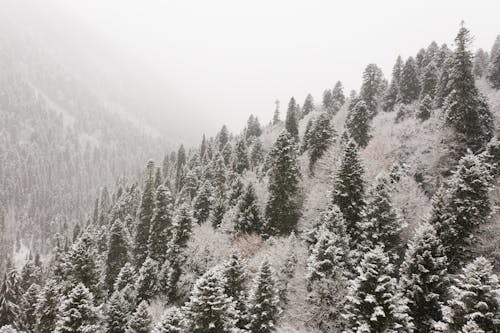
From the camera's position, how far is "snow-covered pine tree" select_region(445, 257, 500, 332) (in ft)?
66.7

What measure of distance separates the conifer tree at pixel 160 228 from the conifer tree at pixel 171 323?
2195cm

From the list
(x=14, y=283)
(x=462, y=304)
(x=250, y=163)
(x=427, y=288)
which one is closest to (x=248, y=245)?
(x=427, y=288)

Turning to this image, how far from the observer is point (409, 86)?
73.3m

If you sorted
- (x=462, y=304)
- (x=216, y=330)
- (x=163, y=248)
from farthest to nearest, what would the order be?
(x=163, y=248)
(x=216, y=330)
(x=462, y=304)

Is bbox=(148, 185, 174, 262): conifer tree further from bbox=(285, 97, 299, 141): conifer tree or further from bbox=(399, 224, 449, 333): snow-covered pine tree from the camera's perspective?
bbox=(285, 97, 299, 141): conifer tree

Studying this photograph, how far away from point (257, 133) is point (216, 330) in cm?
9629

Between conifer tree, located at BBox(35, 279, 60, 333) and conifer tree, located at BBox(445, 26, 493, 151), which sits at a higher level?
conifer tree, located at BBox(445, 26, 493, 151)

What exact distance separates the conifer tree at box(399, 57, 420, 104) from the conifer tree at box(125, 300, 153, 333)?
190 feet

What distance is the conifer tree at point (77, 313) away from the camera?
32.0m

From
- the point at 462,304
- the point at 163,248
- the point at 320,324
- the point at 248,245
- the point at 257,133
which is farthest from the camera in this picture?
the point at 257,133

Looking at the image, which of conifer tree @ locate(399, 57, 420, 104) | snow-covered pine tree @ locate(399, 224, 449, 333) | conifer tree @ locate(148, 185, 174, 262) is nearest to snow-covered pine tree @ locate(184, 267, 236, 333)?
snow-covered pine tree @ locate(399, 224, 449, 333)

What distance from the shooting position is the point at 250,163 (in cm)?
8631

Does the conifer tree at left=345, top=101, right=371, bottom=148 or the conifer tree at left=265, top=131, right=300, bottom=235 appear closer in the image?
the conifer tree at left=265, top=131, right=300, bottom=235

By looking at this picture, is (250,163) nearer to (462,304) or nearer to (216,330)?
(216,330)
